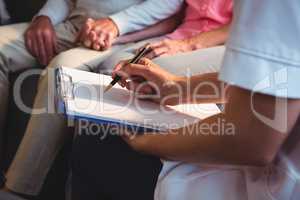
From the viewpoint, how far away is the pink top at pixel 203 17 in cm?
146

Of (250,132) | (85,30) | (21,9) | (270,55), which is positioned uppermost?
(270,55)

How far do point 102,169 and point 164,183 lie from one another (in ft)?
0.83

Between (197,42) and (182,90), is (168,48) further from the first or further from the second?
(182,90)

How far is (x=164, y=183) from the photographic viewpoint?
0.74 meters

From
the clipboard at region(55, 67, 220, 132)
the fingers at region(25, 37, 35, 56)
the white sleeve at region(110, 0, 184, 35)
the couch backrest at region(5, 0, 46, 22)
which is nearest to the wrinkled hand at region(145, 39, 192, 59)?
the white sleeve at region(110, 0, 184, 35)

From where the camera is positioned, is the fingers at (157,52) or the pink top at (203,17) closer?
the fingers at (157,52)

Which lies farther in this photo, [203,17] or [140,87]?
[203,17]

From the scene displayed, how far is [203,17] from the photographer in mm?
1491

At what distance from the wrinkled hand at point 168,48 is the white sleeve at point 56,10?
17.4 inches

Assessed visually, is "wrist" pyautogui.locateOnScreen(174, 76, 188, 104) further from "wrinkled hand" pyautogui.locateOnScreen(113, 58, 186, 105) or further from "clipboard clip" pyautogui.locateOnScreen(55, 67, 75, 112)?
"clipboard clip" pyautogui.locateOnScreen(55, 67, 75, 112)

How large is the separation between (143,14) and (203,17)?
0.63 feet

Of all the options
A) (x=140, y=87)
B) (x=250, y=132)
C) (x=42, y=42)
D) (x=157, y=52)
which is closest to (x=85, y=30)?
(x=42, y=42)

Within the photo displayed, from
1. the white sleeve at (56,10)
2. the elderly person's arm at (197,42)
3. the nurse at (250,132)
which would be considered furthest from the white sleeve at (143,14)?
the nurse at (250,132)

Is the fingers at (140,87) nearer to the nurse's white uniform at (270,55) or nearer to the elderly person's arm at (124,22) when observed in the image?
the nurse's white uniform at (270,55)
